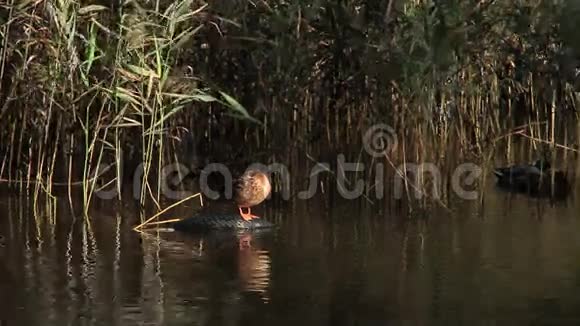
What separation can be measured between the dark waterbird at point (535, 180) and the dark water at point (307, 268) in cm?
47

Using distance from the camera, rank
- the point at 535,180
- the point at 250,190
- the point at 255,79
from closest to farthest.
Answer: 1. the point at 250,190
2. the point at 255,79
3. the point at 535,180

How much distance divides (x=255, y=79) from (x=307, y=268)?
3.01 m

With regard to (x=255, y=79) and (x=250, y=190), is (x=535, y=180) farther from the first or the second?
(x=250, y=190)

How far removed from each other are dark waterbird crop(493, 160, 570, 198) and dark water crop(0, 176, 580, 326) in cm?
47

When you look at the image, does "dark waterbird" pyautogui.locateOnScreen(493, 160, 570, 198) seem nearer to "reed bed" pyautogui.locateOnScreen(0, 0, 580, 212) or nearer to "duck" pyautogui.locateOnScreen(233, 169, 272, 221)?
"reed bed" pyautogui.locateOnScreen(0, 0, 580, 212)

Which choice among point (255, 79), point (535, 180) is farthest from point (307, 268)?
point (535, 180)

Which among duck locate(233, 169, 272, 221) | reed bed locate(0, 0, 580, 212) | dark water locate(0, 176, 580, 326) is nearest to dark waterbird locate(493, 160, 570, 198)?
reed bed locate(0, 0, 580, 212)

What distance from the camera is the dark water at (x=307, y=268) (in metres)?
6.58

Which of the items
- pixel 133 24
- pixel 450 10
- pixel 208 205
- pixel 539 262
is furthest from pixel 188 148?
pixel 539 262

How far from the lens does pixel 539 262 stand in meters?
7.87

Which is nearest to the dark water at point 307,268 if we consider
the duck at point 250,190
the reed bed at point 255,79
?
the duck at point 250,190

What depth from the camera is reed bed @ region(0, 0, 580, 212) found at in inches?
378

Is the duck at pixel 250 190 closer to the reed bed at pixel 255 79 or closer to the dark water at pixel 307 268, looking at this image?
the dark water at pixel 307 268

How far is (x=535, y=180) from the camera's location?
10.9m
